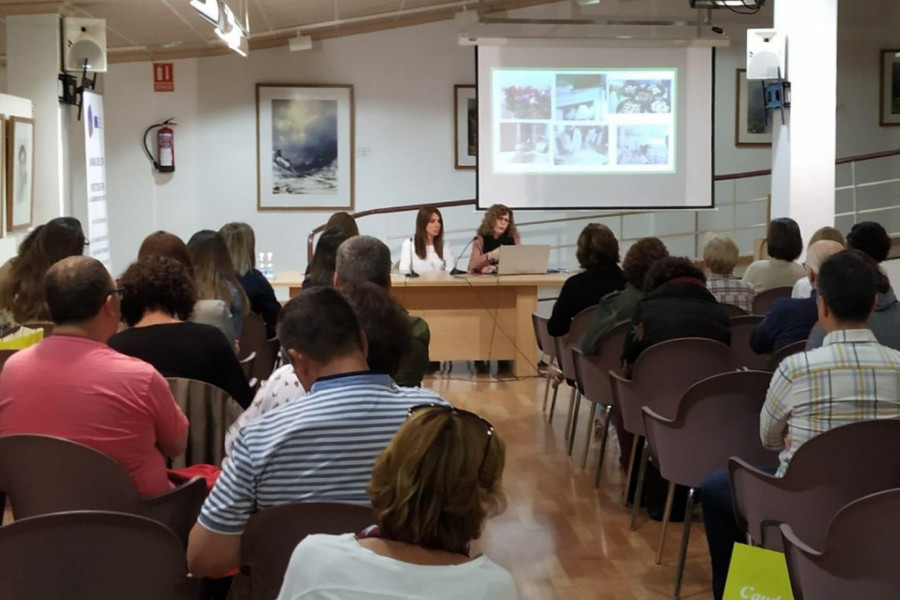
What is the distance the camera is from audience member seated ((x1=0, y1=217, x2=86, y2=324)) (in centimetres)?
501

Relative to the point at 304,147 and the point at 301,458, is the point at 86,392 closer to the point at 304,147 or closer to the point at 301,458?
the point at 301,458

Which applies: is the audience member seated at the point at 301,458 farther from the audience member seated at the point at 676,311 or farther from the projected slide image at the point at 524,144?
the projected slide image at the point at 524,144

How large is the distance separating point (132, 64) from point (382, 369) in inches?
351

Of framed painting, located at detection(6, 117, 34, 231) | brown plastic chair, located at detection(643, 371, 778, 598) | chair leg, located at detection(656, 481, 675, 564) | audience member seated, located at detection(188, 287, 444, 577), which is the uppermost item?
framed painting, located at detection(6, 117, 34, 231)

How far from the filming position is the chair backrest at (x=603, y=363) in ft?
17.4

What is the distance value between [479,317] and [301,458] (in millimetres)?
6090

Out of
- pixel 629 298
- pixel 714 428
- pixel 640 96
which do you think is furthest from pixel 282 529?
pixel 640 96

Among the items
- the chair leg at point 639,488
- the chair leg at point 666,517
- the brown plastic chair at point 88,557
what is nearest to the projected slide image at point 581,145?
the chair leg at point 639,488

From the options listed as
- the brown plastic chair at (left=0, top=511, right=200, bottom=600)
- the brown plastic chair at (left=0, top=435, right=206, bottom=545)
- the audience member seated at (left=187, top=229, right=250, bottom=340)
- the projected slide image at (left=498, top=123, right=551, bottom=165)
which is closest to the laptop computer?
the projected slide image at (left=498, top=123, right=551, bottom=165)

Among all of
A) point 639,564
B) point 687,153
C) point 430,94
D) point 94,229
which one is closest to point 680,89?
point 687,153

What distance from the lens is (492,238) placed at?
346 inches

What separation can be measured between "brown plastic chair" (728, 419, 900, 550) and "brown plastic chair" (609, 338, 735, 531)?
140 cm

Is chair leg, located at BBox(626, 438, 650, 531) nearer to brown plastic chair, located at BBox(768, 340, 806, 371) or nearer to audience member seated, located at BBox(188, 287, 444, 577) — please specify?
brown plastic chair, located at BBox(768, 340, 806, 371)

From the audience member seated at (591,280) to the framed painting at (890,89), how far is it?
6790 mm
